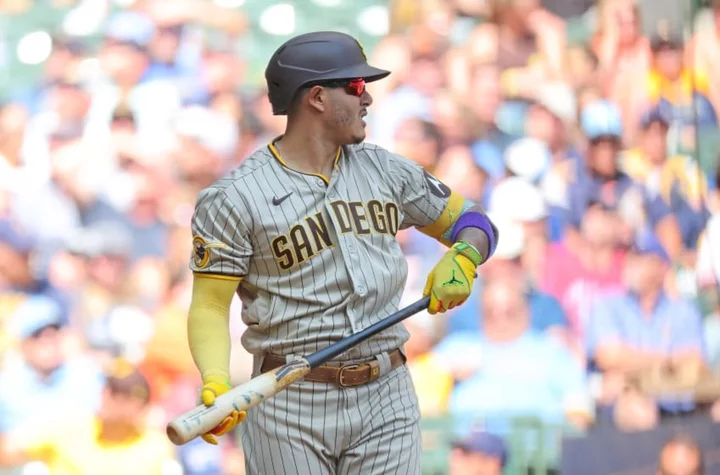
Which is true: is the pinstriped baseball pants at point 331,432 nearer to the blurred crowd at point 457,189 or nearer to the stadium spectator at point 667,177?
the blurred crowd at point 457,189

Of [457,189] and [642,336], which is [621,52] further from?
[642,336]

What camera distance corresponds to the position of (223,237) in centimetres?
215

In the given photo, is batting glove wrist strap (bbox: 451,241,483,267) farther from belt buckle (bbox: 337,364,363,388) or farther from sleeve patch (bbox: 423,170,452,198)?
belt buckle (bbox: 337,364,363,388)

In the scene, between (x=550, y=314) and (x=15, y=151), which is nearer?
(x=15, y=151)

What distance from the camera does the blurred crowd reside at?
3.86m

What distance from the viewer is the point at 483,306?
4.10 m

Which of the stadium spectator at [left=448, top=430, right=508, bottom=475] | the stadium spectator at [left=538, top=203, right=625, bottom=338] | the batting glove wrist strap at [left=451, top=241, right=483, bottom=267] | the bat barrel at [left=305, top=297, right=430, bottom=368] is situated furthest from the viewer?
the stadium spectator at [left=538, top=203, right=625, bottom=338]

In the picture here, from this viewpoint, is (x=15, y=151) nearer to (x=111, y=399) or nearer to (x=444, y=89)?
(x=111, y=399)

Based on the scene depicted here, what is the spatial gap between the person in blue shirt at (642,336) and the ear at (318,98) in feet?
Answer: 7.48

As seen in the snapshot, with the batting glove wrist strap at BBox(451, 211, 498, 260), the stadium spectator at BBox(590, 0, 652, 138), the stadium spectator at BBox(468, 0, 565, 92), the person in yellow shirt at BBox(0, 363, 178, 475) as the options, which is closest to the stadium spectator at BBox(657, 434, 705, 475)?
the stadium spectator at BBox(590, 0, 652, 138)

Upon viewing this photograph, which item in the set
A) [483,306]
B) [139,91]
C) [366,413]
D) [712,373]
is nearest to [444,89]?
[483,306]

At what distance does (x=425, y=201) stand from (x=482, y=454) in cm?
193

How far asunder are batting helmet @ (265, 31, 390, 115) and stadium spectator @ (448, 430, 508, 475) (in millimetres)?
2144

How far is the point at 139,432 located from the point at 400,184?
1938mm
